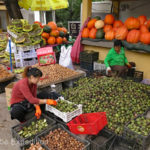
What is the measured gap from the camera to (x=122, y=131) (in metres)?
2.75

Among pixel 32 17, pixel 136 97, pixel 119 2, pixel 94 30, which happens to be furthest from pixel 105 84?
pixel 32 17

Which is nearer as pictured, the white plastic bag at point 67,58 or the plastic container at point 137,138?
the plastic container at point 137,138

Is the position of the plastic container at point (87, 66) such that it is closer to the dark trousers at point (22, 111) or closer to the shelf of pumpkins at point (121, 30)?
the shelf of pumpkins at point (121, 30)

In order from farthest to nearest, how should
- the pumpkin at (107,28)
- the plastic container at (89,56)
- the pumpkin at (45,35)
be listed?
the pumpkin at (45,35) < the plastic container at (89,56) < the pumpkin at (107,28)

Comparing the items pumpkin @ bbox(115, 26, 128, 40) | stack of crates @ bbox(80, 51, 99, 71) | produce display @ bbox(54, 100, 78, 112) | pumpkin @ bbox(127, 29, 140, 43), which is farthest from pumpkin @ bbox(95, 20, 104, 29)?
produce display @ bbox(54, 100, 78, 112)

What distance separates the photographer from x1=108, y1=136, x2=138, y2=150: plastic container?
255cm

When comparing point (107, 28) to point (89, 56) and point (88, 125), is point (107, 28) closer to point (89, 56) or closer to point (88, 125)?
point (89, 56)

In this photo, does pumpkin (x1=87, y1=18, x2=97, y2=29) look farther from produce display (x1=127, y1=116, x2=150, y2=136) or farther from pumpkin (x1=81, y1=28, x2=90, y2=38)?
produce display (x1=127, y1=116, x2=150, y2=136)

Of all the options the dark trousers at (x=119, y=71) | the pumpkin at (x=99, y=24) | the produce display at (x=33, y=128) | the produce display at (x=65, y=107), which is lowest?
the produce display at (x=33, y=128)

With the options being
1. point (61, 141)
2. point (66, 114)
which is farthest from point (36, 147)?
point (66, 114)

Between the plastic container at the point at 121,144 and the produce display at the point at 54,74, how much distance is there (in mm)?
2216

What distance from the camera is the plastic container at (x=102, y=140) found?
2.43 m

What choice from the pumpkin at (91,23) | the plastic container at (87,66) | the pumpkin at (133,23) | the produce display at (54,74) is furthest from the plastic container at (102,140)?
the pumpkin at (91,23)

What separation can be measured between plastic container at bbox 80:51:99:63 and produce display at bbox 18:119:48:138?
371 centimetres
